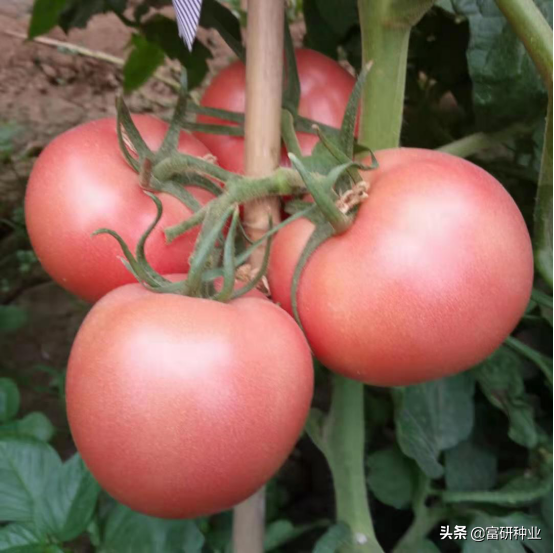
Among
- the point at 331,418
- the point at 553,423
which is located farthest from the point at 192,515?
the point at 553,423

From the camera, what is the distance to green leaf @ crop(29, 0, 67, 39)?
605 mm

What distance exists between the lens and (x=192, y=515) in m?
0.34

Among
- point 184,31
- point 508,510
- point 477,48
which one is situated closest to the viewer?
point 184,31

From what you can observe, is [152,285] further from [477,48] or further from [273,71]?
[477,48]

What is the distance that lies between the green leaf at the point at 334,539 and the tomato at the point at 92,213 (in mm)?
253

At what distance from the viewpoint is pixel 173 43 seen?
25.6 inches

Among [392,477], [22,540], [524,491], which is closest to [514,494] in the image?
[524,491]

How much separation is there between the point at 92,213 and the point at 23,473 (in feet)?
0.78

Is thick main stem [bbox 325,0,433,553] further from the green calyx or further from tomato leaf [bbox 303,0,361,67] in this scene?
tomato leaf [bbox 303,0,361,67]

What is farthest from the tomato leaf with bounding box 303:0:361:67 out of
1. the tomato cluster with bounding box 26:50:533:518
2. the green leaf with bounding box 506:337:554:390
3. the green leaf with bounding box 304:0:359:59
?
the green leaf with bounding box 506:337:554:390

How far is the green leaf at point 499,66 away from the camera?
0.44 metres

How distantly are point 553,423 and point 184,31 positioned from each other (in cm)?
62

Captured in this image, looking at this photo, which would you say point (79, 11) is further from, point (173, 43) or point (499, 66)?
point (499, 66)

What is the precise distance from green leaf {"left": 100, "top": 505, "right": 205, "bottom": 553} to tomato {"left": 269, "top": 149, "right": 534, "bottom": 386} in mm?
220
